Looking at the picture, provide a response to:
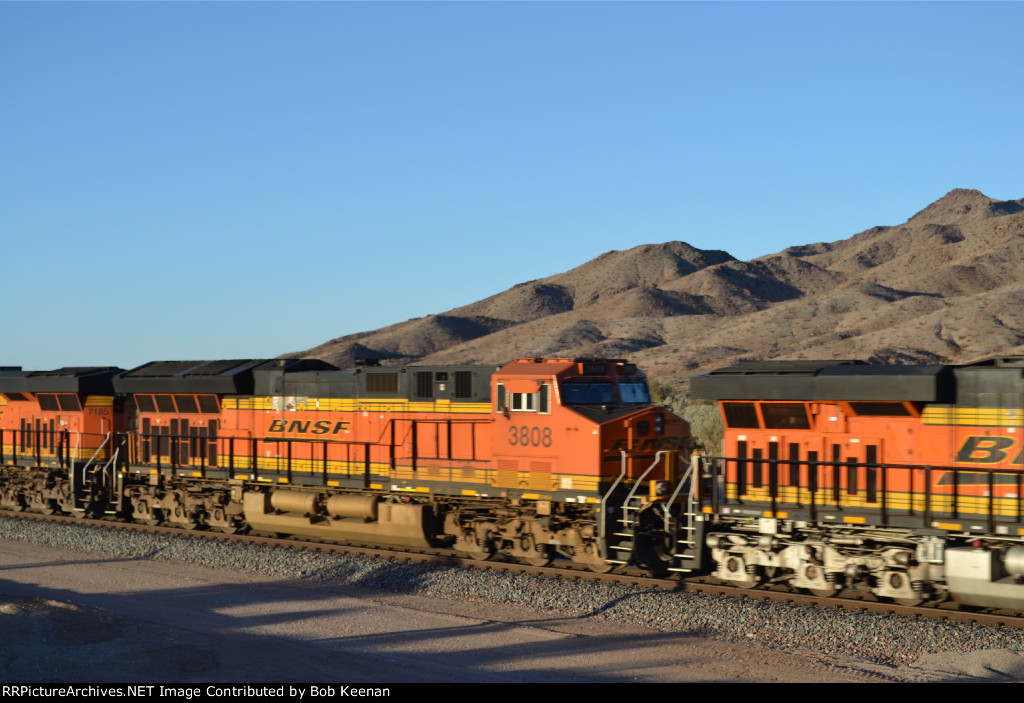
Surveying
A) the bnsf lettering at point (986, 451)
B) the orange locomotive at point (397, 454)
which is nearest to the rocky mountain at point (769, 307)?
the orange locomotive at point (397, 454)

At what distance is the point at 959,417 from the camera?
13961mm

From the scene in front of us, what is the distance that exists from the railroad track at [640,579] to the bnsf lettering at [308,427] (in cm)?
228

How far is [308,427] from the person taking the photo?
21.4 m

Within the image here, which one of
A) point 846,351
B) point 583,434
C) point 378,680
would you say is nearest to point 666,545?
point 583,434

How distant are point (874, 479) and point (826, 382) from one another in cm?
155

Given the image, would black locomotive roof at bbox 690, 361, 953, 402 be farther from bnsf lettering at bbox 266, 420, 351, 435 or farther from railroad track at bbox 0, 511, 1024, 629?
bnsf lettering at bbox 266, 420, 351, 435

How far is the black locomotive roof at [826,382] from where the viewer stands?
13914 millimetres

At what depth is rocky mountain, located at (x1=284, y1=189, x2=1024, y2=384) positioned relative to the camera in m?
76.2

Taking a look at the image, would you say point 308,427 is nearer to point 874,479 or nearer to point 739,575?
Result: point 739,575

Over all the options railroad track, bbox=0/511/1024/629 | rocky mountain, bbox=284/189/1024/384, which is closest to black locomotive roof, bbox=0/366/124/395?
railroad track, bbox=0/511/1024/629

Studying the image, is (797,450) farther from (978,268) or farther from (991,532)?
(978,268)

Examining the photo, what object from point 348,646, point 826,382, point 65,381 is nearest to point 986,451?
point 826,382

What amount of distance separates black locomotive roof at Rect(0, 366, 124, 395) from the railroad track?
14.0 feet
